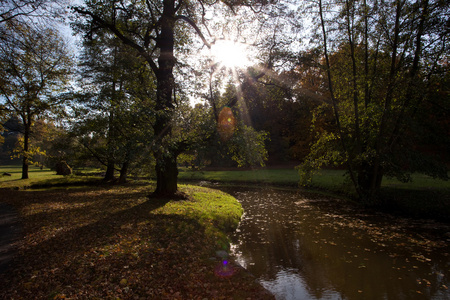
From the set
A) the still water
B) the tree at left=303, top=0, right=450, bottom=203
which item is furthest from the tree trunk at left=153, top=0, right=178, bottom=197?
the tree at left=303, top=0, right=450, bottom=203

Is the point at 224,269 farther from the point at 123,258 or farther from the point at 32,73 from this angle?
the point at 32,73

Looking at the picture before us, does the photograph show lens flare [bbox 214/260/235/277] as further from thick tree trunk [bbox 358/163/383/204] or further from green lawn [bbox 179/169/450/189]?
thick tree trunk [bbox 358/163/383/204]

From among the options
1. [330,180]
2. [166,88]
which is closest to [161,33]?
[166,88]

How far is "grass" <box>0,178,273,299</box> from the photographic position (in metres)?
4.98

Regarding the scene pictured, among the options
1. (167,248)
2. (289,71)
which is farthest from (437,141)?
(167,248)

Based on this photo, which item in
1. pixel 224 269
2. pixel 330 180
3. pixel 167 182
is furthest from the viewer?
pixel 330 180

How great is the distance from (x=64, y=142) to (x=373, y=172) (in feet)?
73.0

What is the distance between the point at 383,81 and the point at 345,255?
10356 mm

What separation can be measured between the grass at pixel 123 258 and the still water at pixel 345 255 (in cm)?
109

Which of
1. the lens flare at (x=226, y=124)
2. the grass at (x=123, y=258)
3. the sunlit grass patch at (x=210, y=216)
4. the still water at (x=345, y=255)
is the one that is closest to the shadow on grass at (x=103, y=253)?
the grass at (x=123, y=258)

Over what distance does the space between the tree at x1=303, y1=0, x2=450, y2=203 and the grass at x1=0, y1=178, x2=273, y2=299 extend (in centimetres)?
1013

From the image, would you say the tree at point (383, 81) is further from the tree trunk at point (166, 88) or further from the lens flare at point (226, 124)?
the tree trunk at point (166, 88)

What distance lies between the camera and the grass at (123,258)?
498cm

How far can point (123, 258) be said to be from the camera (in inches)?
245
